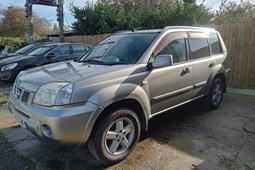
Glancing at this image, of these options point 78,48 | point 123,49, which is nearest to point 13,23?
point 78,48

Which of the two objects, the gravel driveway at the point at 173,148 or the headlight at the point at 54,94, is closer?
the headlight at the point at 54,94

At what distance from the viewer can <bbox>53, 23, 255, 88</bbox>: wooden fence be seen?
7.64 m

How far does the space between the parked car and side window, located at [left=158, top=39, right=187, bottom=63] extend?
594 cm

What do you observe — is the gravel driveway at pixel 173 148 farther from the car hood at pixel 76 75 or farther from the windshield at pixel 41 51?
the windshield at pixel 41 51

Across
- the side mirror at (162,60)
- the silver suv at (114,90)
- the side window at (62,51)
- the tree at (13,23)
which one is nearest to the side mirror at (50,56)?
the side window at (62,51)

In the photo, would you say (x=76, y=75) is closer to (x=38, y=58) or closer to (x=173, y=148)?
(x=173, y=148)

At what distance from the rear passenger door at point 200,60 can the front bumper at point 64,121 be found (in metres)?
2.41

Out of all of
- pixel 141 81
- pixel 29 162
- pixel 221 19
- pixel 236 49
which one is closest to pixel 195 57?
pixel 141 81

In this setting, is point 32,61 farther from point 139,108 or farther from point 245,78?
point 245,78

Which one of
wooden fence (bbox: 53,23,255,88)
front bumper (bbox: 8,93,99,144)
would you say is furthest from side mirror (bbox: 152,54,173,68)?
wooden fence (bbox: 53,23,255,88)

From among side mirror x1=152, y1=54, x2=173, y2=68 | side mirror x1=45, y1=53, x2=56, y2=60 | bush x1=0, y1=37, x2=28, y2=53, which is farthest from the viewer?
bush x1=0, y1=37, x2=28, y2=53

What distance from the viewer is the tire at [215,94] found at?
17.5 feet

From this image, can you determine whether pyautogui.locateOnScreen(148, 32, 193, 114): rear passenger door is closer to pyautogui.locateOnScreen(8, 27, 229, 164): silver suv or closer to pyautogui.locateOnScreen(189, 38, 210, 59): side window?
pyautogui.locateOnScreen(8, 27, 229, 164): silver suv

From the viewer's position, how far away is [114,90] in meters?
3.13
